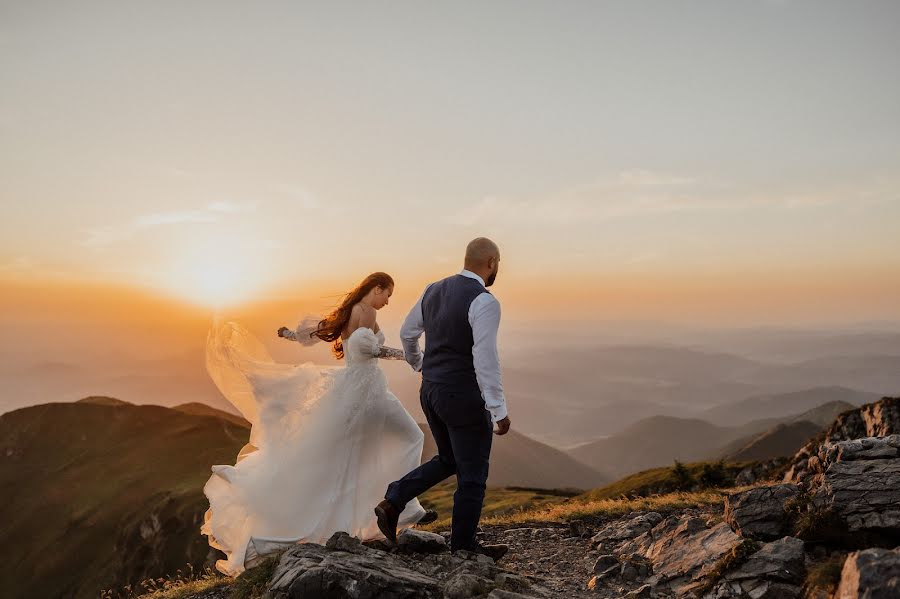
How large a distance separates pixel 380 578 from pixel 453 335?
302 cm

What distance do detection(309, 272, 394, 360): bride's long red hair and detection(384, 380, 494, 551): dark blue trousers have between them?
228 centimetres

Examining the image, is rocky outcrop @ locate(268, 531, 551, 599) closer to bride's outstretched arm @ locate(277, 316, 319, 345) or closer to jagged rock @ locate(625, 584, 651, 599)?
jagged rock @ locate(625, 584, 651, 599)

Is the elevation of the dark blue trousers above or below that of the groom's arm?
below

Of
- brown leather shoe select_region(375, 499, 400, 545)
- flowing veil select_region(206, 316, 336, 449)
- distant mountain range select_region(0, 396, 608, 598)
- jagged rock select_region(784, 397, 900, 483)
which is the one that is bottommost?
distant mountain range select_region(0, 396, 608, 598)

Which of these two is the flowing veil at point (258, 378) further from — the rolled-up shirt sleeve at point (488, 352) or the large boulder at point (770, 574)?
the large boulder at point (770, 574)

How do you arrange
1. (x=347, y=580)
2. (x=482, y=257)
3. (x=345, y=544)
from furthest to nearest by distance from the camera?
(x=482, y=257)
(x=345, y=544)
(x=347, y=580)

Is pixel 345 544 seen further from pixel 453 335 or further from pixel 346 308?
pixel 346 308

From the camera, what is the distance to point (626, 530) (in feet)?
37.4

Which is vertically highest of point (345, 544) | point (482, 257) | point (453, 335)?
point (482, 257)

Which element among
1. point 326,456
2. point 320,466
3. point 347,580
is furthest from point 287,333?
point 347,580

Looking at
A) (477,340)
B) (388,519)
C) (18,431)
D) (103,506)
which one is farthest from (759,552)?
(18,431)

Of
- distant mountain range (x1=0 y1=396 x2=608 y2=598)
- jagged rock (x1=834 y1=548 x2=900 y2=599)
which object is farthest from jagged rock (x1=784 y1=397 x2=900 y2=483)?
distant mountain range (x1=0 y1=396 x2=608 y2=598)

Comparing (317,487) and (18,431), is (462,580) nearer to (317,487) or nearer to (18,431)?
(317,487)

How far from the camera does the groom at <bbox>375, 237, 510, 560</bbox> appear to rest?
8000 mm
